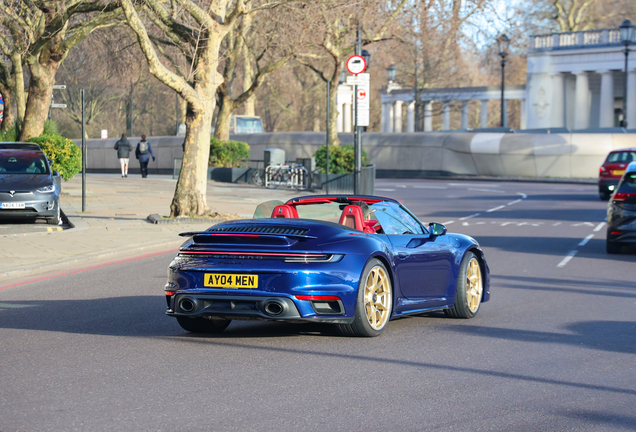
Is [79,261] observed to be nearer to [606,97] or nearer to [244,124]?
[244,124]

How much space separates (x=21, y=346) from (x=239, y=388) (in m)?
2.40

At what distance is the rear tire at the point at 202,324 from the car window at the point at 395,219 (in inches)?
68.0

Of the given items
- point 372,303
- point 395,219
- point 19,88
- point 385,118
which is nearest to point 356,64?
point 19,88

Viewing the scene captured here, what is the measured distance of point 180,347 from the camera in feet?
24.3

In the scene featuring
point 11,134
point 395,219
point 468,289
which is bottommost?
point 468,289

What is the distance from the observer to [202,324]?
809 cm

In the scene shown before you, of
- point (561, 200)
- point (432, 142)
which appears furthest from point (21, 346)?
point (432, 142)

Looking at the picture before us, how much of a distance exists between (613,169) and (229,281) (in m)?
25.3

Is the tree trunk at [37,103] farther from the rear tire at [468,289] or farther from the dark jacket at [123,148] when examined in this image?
the rear tire at [468,289]

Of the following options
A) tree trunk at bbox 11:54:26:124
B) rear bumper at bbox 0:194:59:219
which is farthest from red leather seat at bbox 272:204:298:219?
tree trunk at bbox 11:54:26:124

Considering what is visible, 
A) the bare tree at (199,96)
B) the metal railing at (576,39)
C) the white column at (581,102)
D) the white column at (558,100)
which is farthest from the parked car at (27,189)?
the white column at (558,100)

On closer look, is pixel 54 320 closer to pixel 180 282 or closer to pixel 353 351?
pixel 180 282

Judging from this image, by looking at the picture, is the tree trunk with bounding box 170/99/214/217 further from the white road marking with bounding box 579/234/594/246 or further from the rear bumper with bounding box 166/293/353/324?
the rear bumper with bounding box 166/293/353/324

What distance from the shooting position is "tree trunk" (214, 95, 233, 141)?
38.8 m
